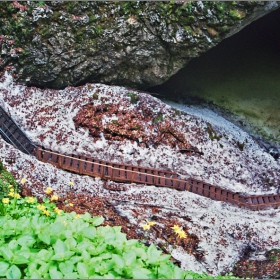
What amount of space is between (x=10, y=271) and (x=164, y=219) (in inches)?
93.7

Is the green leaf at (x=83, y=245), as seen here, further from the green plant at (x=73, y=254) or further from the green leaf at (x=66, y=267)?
the green leaf at (x=66, y=267)

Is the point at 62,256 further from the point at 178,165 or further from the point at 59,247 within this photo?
the point at 178,165

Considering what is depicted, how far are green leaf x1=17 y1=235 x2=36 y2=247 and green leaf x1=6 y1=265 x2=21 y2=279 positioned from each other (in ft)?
0.85

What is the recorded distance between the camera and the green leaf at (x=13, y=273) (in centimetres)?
256

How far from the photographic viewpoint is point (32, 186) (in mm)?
4680

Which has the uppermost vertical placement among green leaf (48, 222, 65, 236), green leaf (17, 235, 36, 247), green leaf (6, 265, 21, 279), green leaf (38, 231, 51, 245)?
green leaf (48, 222, 65, 236)

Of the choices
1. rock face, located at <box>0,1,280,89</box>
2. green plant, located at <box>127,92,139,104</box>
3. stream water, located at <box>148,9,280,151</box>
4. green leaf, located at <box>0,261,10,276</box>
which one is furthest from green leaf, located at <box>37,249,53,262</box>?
stream water, located at <box>148,9,280,151</box>

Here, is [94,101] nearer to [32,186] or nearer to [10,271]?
[32,186]

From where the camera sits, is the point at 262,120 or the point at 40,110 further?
the point at 262,120

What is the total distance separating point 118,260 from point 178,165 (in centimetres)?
349

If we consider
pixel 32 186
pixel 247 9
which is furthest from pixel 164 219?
pixel 247 9

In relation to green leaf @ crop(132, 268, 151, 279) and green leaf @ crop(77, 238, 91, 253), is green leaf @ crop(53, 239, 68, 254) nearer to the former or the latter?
green leaf @ crop(77, 238, 91, 253)

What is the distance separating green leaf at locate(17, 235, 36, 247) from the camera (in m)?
2.85

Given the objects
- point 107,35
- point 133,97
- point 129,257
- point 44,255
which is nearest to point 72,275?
point 44,255
